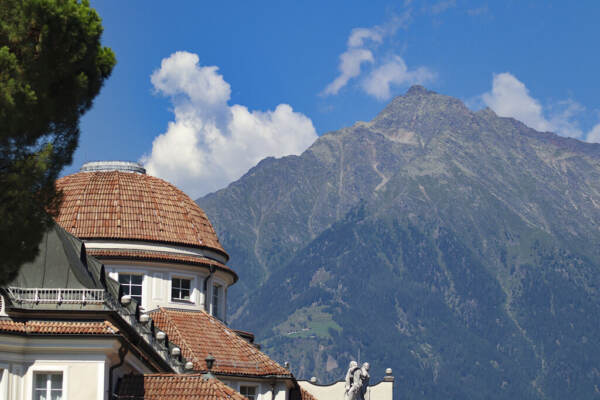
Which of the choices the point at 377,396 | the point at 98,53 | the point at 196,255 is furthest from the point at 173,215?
the point at 98,53

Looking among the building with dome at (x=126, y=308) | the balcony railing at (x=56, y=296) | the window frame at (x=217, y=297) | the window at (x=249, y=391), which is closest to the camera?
the building with dome at (x=126, y=308)

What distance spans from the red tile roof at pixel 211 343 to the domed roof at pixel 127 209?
4164 millimetres

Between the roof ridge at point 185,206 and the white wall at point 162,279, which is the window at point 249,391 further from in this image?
the roof ridge at point 185,206

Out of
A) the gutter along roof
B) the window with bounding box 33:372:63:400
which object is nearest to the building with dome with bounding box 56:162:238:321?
the gutter along roof

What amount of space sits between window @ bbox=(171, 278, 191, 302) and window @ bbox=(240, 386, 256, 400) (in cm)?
618

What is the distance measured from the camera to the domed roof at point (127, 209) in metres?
63.0

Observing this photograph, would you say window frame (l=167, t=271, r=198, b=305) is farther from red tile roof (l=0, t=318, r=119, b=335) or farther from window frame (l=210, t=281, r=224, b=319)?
red tile roof (l=0, t=318, r=119, b=335)

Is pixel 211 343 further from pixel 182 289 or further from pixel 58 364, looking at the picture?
pixel 58 364

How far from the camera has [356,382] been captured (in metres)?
73.1

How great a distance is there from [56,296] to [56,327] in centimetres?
113

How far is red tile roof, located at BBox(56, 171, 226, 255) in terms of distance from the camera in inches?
2479

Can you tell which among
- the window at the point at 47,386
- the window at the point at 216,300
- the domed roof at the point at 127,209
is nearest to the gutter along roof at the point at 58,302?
the window at the point at 47,386

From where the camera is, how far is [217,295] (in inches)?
2672

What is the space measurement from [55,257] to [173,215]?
2809cm
